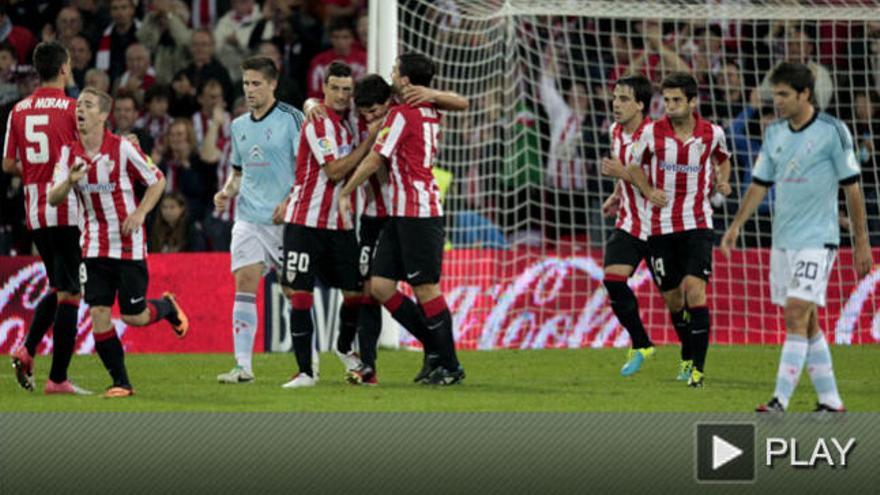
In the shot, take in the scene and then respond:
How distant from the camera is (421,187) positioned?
10023mm

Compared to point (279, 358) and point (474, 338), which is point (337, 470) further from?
point (474, 338)

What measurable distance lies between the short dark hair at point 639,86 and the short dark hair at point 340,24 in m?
6.25

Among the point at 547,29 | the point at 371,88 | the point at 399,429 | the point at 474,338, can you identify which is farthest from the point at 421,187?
the point at 547,29

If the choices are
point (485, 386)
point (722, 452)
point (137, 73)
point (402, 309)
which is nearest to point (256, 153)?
point (402, 309)

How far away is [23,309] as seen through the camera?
13.9 metres

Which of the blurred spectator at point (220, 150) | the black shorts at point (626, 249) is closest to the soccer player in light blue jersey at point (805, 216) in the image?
the black shorts at point (626, 249)

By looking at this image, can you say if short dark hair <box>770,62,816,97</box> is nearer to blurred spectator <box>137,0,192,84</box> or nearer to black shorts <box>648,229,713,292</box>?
black shorts <box>648,229,713,292</box>

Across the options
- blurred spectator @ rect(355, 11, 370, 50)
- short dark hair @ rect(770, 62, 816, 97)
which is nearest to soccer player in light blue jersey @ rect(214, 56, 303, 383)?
short dark hair @ rect(770, 62, 816, 97)

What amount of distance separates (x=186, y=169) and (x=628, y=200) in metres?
6.06

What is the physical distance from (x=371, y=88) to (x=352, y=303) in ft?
4.25

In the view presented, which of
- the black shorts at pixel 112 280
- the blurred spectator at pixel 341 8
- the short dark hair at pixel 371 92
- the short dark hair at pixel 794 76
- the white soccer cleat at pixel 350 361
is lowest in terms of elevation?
the white soccer cleat at pixel 350 361

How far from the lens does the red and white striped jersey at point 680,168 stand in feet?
35.8

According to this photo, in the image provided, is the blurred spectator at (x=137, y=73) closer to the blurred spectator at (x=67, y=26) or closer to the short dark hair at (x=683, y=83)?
the blurred spectator at (x=67, y=26)

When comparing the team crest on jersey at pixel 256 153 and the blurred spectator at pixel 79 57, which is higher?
the blurred spectator at pixel 79 57
